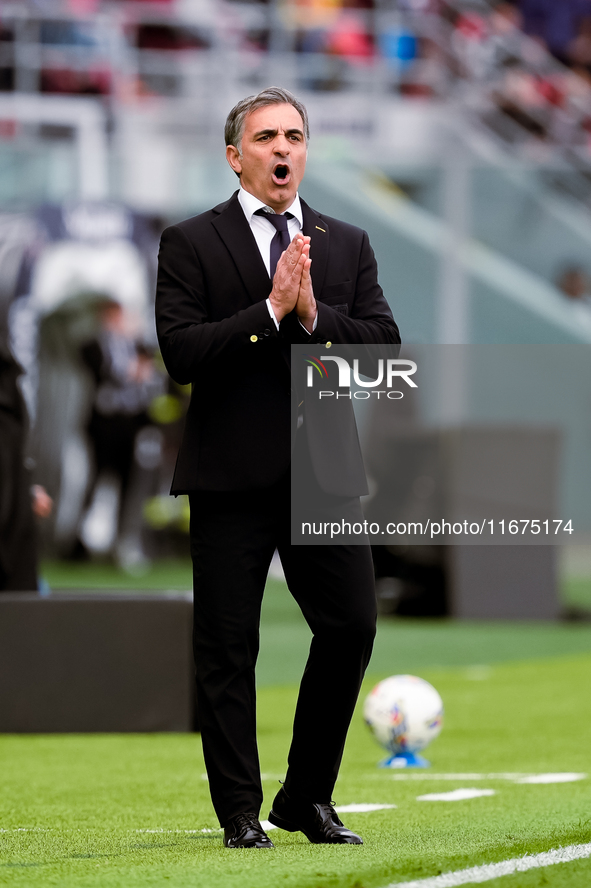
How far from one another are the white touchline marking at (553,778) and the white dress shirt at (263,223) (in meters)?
2.60

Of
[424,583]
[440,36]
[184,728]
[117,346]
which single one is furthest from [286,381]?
[440,36]

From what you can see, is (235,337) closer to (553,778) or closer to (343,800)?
(343,800)

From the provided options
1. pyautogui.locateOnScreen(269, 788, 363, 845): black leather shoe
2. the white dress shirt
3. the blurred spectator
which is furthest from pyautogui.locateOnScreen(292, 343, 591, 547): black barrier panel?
the blurred spectator

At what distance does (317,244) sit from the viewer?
4.06 metres

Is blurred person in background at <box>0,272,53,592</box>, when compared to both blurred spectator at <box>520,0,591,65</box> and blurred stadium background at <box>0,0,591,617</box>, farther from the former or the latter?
blurred spectator at <box>520,0,591,65</box>

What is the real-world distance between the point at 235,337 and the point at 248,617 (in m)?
0.73

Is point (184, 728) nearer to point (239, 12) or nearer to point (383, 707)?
point (383, 707)

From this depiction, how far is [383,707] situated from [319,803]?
2.18 meters

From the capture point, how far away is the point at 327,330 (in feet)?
12.7

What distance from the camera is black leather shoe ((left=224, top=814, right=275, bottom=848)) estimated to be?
3895mm

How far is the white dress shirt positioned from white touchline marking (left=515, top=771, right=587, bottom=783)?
2.60 meters

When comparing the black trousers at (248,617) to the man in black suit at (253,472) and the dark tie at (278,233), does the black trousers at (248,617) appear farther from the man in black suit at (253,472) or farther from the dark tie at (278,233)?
the dark tie at (278,233)

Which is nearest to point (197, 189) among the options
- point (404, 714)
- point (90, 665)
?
point (90, 665)

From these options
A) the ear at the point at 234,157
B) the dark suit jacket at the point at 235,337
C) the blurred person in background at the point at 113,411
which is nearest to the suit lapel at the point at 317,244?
the dark suit jacket at the point at 235,337
